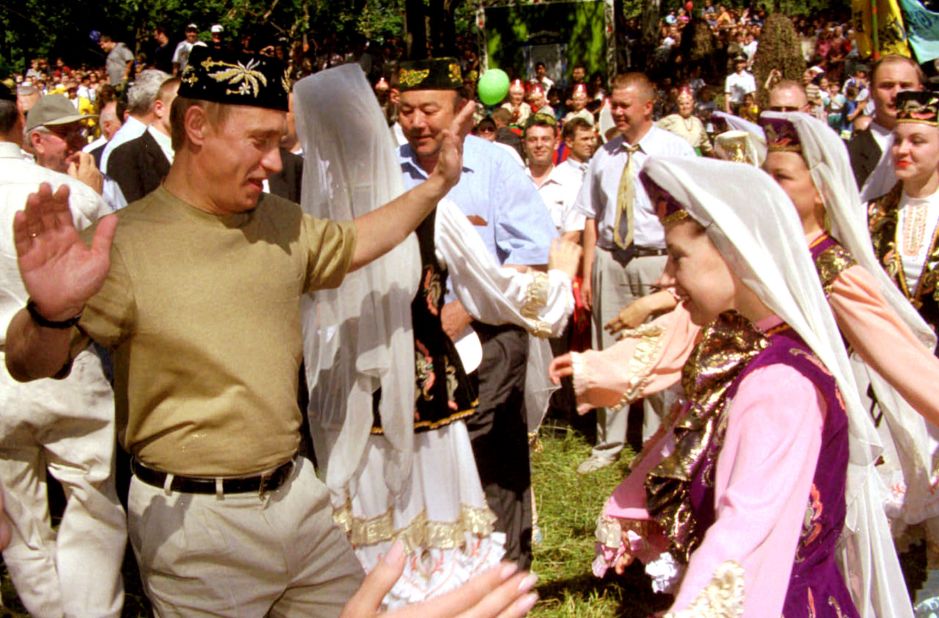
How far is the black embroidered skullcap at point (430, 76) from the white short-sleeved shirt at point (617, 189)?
2.43 metres

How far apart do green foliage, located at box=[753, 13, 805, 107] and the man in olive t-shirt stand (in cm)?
1234

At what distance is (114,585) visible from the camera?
4.26m

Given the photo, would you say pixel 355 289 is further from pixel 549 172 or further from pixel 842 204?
pixel 549 172

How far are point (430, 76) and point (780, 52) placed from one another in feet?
37.0

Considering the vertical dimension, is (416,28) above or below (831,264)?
above

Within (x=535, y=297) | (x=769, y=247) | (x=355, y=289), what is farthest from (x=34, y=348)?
(x=535, y=297)

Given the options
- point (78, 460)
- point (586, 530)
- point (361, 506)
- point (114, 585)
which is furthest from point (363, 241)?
point (586, 530)

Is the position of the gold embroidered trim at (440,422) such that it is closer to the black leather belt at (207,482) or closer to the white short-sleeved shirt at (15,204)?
the black leather belt at (207,482)

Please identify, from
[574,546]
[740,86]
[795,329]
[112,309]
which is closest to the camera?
[112,309]

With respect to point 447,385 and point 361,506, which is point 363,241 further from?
point 361,506

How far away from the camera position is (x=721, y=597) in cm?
231

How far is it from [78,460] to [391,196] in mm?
1739

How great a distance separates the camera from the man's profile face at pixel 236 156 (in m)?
2.66

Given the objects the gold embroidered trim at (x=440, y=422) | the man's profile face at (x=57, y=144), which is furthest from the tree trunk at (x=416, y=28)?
the gold embroidered trim at (x=440, y=422)
